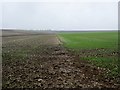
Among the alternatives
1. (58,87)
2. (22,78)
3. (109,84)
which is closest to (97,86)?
(109,84)

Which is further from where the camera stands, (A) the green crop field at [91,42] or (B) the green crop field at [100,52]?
(A) the green crop field at [91,42]

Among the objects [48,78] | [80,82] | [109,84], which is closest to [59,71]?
[48,78]

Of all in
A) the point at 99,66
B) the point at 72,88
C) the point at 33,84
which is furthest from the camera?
the point at 99,66

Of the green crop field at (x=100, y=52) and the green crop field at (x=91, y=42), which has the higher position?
the green crop field at (x=91, y=42)

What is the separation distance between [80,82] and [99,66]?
585 centimetres

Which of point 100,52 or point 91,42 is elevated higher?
point 91,42

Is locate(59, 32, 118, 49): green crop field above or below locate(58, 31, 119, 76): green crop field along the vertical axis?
above

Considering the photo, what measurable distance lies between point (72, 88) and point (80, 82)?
151 cm

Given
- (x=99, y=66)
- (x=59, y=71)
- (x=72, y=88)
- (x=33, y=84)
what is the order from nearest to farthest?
(x=72, y=88) < (x=33, y=84) < (x=59, y=71) < (x=99, y=66)

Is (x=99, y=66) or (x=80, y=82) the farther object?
(x=99, y=66)

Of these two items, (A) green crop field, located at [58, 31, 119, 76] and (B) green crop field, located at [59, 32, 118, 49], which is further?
(B) green crop field, located at [59, 32, 118, 49]

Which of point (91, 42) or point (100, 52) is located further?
point (91, 42)

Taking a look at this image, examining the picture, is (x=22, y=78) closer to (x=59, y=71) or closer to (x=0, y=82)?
(x=0, y=82)

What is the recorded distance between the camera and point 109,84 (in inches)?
589
